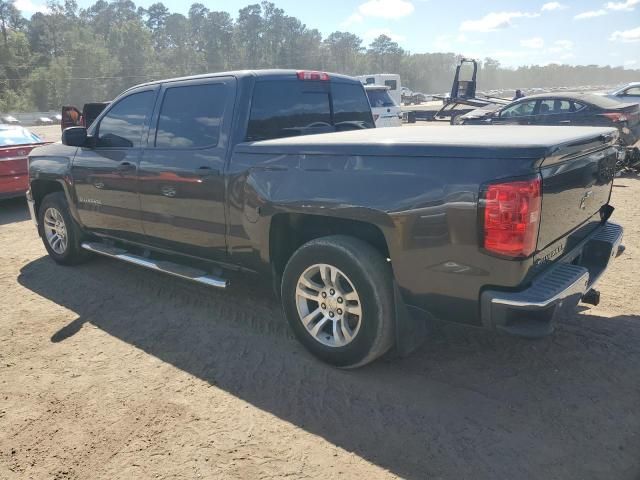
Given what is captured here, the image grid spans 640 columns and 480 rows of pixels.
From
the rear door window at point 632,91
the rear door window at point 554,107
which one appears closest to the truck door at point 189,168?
the rear door window at point 554,107

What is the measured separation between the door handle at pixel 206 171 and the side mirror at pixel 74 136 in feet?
5.49

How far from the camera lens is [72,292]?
200 inches

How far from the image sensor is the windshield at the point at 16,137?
9.24 meters

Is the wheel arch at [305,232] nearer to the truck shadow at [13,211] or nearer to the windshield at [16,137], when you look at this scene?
the truck shadow at [13,211]

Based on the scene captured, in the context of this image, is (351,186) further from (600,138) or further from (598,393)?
(598,393)

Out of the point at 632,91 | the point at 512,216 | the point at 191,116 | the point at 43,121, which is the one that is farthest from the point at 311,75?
the point at 43,121

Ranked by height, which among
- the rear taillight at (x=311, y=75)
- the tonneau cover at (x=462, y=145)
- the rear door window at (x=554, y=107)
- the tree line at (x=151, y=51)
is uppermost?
the tree line at (x=151, y=51)

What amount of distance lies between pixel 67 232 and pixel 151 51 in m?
102

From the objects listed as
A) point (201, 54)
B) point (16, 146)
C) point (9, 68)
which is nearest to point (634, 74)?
point (201, 54)

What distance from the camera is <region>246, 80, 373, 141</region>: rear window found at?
3.92 m

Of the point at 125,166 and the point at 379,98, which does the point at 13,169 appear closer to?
the point at 125,166

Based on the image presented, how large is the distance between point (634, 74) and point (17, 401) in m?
234

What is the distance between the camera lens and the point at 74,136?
4801 millimetres

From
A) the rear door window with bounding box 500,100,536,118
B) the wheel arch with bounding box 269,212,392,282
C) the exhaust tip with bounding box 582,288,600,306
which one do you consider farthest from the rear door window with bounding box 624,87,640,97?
the wheel arch with bounding box 269,212,392,282
